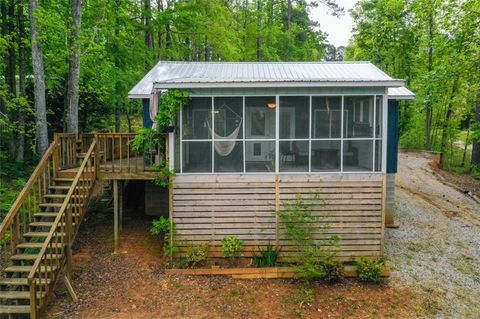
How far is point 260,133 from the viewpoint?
7.71m

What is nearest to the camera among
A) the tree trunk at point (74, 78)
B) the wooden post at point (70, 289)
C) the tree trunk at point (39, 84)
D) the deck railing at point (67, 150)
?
the wooden post at point (70, 289)

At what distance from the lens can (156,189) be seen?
10602 mm

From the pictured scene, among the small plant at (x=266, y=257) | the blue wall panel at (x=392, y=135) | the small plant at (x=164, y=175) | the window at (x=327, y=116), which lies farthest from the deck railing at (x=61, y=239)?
the blue wall panel at (x=392, y=135)

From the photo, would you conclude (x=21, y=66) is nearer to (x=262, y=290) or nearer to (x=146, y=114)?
(x=146, y=114)

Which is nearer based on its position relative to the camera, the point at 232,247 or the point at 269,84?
the point at 269,84

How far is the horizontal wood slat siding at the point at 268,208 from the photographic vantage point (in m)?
7.71

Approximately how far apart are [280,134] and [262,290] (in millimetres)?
3301

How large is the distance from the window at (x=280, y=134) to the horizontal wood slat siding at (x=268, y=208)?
0.82ft

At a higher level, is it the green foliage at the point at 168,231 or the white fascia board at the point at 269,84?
the white fascia board at the point at 269,84

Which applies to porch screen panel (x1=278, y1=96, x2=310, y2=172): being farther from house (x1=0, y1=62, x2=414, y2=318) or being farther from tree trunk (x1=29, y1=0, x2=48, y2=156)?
tree trunk (x1=29, y1=0, x2=48, y2=156)

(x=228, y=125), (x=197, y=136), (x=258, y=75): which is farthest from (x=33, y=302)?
(x=258, y=75)

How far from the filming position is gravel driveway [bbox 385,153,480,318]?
22.3 ft

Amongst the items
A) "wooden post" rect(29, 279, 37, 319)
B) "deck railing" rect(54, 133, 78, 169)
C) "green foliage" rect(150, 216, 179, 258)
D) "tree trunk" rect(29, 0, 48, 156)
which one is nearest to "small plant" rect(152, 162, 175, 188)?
"green foliage" rect(150, 216, 179, 258)

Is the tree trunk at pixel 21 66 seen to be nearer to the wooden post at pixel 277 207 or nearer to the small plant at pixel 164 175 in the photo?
the small plant at pixel 164 175
